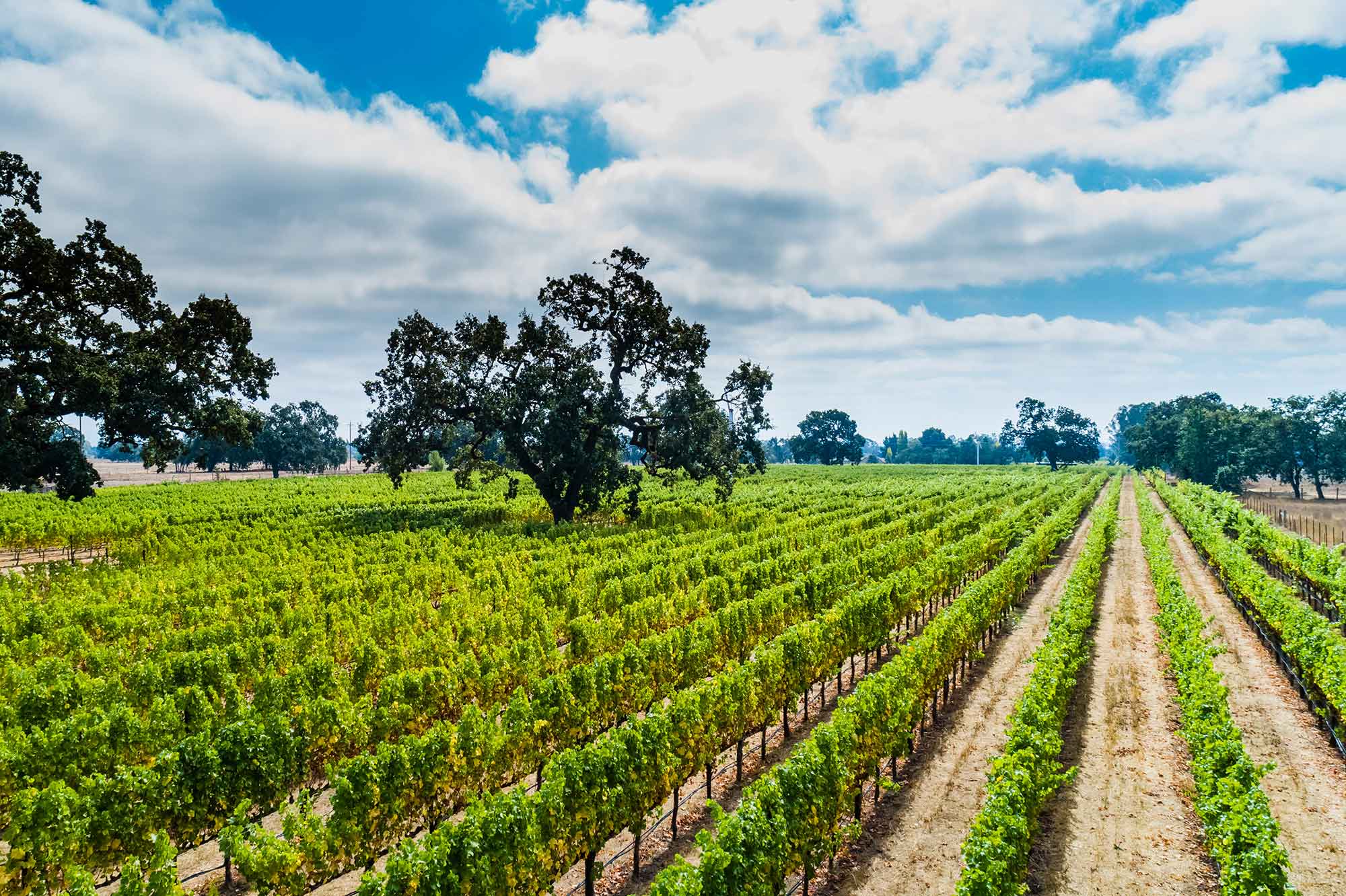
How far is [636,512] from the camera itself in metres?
43.3

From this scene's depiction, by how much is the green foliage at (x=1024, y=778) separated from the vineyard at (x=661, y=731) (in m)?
0.06

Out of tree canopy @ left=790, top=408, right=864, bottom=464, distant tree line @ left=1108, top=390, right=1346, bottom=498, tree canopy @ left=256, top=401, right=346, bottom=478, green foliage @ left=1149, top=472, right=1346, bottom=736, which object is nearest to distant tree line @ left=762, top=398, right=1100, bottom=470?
tree canopy @ left=790, top=408, right=864, bottom=464

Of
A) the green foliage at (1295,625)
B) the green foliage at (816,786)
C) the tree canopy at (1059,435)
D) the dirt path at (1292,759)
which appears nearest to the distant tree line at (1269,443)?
the tree canopy at (1059,435)

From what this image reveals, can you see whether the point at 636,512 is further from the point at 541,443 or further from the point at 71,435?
the point at 71,435

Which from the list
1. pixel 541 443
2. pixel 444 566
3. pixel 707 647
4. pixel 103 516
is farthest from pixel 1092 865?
pixel 103 516

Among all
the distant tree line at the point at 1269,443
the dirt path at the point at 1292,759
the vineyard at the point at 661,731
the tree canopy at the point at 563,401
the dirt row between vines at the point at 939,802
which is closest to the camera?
the vineyard at the point at 661,731

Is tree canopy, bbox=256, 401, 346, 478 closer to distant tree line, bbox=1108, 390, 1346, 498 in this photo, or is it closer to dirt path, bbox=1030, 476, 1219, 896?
dirt path, bbox=1030, 476, 1219, 896

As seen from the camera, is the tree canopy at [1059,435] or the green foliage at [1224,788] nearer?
the green foliage at [1224,788]

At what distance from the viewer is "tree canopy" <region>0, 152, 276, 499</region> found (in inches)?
1101

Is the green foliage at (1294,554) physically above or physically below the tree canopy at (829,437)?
below

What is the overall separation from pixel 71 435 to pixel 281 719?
30.2m

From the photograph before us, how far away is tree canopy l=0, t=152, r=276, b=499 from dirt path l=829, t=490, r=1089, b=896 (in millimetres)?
33560

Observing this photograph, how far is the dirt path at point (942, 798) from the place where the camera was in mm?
9008

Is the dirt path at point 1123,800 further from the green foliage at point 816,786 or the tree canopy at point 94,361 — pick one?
the tree canopy at point 94,361
